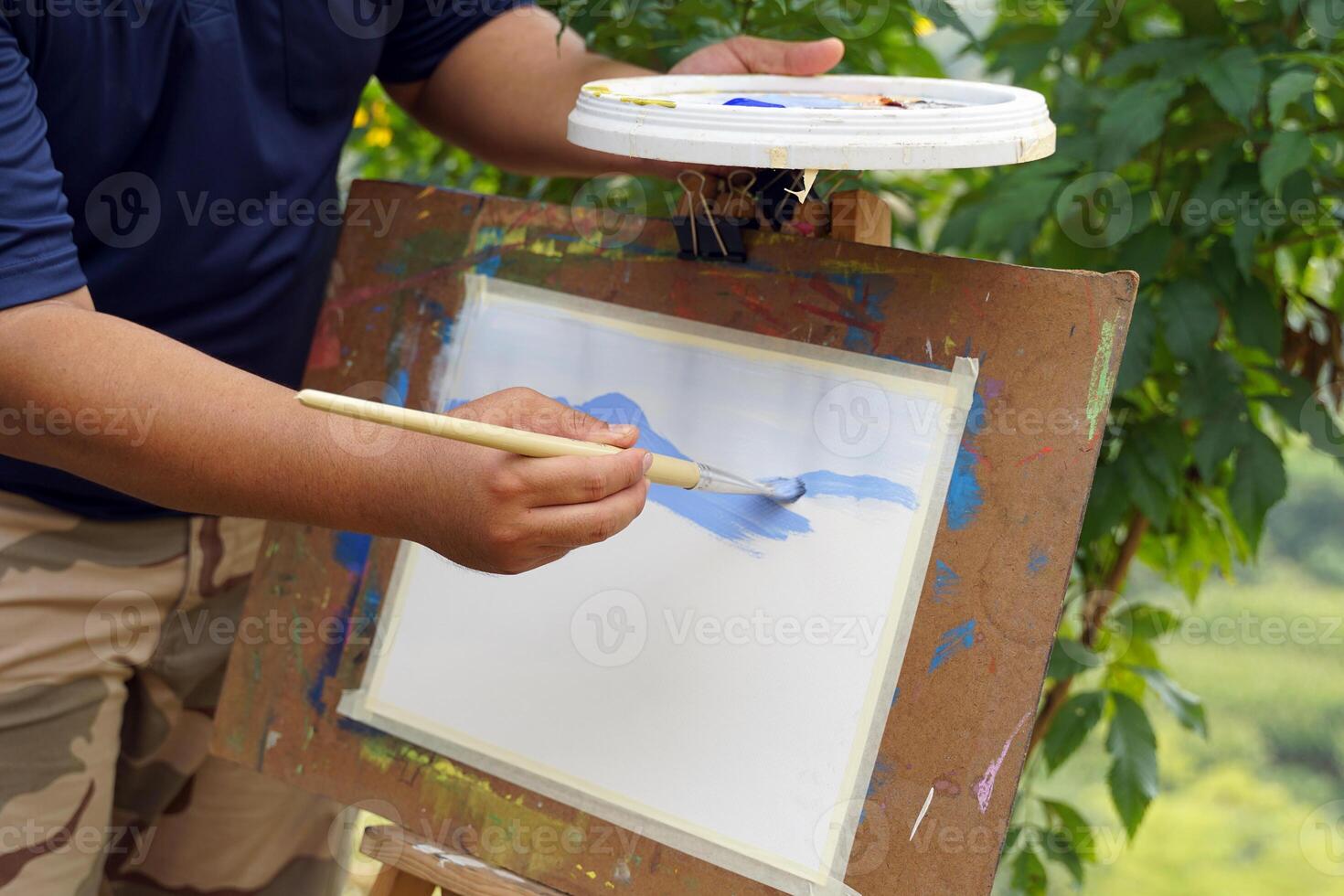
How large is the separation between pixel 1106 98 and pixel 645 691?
34.0 inches

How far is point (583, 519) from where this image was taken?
81cm

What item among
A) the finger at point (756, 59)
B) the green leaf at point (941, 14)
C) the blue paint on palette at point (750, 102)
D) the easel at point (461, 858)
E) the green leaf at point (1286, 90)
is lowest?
the easel at point (461, 858)

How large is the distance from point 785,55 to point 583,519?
550mm

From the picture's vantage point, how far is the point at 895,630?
3.03ft

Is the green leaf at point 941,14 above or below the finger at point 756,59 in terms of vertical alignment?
above

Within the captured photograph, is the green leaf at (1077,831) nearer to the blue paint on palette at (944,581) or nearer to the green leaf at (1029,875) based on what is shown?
the green leaf at (1029,875)

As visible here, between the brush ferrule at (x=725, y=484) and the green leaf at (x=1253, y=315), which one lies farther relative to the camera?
the green leaf at (x=1253, y=315)

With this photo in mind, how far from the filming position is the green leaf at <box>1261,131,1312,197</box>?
1.11 metres

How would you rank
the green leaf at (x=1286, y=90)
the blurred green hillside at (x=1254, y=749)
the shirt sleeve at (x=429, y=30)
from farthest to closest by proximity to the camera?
the blurred green hillside at (x=1254, y=749) < the shirt sleeve at (x=429, y=30) < the green leaf at (x=1286, y=90)
